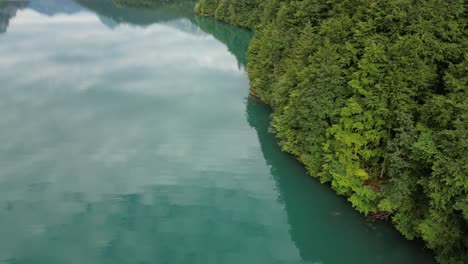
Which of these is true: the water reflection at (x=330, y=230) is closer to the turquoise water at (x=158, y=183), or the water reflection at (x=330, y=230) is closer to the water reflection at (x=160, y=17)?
the turquoise water at (x=158, y=183)

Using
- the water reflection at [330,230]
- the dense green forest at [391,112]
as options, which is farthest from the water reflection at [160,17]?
the water reflection at [330,230]

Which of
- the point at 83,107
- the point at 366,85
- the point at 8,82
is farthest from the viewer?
the point at 8,82

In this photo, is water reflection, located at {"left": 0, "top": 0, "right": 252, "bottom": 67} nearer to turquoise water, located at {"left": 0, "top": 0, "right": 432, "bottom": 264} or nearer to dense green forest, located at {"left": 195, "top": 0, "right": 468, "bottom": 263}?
turquoise water, located at {"left": 0, "top": 0, "right": 432, "bottom": 264}

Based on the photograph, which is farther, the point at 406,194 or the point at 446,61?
the point at 446,61

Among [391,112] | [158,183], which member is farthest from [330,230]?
[158,183]

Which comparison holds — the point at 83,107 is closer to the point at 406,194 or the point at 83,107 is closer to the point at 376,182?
the point at 376,182

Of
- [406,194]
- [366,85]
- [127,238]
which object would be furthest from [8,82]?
[406,194]

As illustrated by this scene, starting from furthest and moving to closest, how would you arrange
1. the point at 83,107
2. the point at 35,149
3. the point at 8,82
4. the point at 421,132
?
the point at 8,82 < the point at 83,107 < the point at 35,149 < the point at 421,132
